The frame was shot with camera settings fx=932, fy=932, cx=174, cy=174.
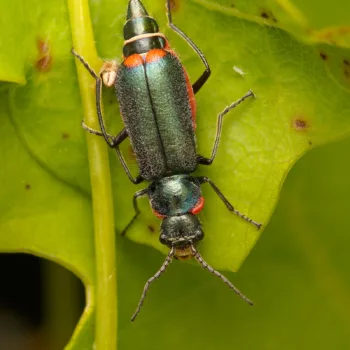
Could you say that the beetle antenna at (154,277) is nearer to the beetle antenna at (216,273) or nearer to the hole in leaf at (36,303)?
the beetle antenna at (216,273)

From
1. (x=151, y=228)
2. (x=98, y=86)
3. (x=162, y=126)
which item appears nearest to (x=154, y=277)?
(x=151, y=228)

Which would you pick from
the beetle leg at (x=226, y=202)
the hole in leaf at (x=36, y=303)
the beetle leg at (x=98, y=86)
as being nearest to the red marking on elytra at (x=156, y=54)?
the beetle leg at (x=98, y=86)

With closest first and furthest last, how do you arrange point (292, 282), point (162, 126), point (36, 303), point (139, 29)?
point (139, 29) → point (162, 126) → point (292, 282) → point (36, 303)

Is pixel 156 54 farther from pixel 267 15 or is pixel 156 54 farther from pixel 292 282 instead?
pixel 292 282

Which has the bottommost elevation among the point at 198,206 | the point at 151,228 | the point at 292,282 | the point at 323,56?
the point at 292,282

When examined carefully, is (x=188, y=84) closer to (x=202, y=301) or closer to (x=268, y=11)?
(x=268, y=11)

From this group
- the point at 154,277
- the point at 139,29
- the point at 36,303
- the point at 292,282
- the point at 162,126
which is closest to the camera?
the point at 139,29
